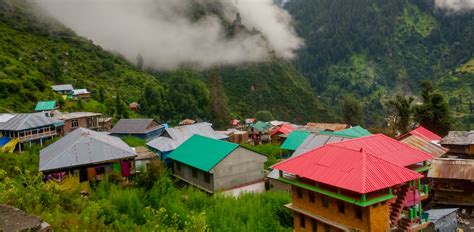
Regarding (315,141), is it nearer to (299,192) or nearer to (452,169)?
(452,169)

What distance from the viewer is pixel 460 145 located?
3922 centimetres

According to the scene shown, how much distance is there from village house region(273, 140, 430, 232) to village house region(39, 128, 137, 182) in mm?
14231

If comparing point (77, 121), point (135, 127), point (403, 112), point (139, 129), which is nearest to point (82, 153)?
point (139, 129)

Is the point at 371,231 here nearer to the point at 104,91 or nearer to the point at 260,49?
the point at 104,91

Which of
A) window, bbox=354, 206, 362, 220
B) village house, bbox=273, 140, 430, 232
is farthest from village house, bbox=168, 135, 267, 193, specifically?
window, bbox=354, 206, 362, 220

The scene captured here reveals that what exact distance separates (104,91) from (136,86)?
16337 mm

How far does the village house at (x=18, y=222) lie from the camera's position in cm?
1123

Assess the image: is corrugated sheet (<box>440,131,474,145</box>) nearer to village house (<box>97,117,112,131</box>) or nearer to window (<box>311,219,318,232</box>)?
window (<box>311,219,318,232</box>)

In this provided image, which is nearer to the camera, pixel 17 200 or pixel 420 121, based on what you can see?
pixel 17 200

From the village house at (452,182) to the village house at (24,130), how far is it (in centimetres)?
4152

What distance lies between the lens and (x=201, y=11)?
634 ft

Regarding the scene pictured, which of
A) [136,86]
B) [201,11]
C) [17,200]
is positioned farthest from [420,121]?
[201,11]

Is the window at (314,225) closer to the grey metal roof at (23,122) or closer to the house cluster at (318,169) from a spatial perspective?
the house cluster at (318,169)

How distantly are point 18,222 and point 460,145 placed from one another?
4059cm
